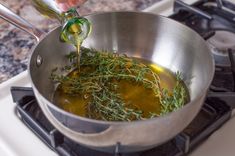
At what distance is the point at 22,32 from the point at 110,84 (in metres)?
0.30

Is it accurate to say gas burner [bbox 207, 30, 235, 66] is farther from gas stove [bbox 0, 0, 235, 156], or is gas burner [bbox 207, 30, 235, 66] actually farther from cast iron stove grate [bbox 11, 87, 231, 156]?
cast iron stove grate [bbox 11, 87, 231, 156]

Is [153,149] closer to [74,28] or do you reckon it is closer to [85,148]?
[85,148]

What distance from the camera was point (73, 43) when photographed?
2.14 feet

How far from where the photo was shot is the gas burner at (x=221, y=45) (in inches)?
28.8

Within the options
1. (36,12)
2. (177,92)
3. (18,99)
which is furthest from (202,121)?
(36,12)

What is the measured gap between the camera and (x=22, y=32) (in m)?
0.83

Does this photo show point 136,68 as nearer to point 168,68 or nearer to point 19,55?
point 168,68

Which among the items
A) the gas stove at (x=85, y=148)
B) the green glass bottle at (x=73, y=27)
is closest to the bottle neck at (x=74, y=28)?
the green glass bottle at (x=73, y=27)

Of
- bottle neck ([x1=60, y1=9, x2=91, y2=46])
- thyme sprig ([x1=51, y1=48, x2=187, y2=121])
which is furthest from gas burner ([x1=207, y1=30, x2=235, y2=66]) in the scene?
bottle neck ([x1=60, y1=9, x2=91, y2=46])

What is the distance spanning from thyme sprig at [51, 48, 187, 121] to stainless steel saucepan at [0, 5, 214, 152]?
28 mm

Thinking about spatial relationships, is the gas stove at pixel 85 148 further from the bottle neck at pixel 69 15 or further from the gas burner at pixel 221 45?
the bottle neck at pixel 69 15

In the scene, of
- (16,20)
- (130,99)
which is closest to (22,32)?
(16,20)

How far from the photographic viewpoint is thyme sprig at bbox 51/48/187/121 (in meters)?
0.56

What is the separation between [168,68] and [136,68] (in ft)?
0.24
